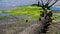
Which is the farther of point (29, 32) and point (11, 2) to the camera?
point (11, 2)

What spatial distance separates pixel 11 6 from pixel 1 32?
12.0 metres

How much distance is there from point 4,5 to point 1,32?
40.3 ft

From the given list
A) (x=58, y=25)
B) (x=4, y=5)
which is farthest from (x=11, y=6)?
(x=58, y=25)

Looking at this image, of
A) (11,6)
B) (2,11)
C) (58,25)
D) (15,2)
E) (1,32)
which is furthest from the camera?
(15,2)

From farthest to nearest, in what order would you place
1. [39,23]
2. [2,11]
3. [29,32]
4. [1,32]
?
[2,11] → [1,32] → [39,23] → [29,32]

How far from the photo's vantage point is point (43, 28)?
10.9m

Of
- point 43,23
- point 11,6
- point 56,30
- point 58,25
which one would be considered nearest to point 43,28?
point 43,23

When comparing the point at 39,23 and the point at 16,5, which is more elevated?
the point at 39,23

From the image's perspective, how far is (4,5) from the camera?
25547 millimetres

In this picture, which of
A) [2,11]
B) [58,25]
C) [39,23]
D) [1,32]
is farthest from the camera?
[2,11]

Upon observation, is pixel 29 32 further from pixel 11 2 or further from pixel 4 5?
pixel 11 2

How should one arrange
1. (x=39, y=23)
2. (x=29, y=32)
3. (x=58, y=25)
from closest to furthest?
1. (x=29, y=32)
2. (x=39, y=23)
3. (x=58, y=25)

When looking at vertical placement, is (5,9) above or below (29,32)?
below

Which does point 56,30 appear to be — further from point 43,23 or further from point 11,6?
point 11,6
